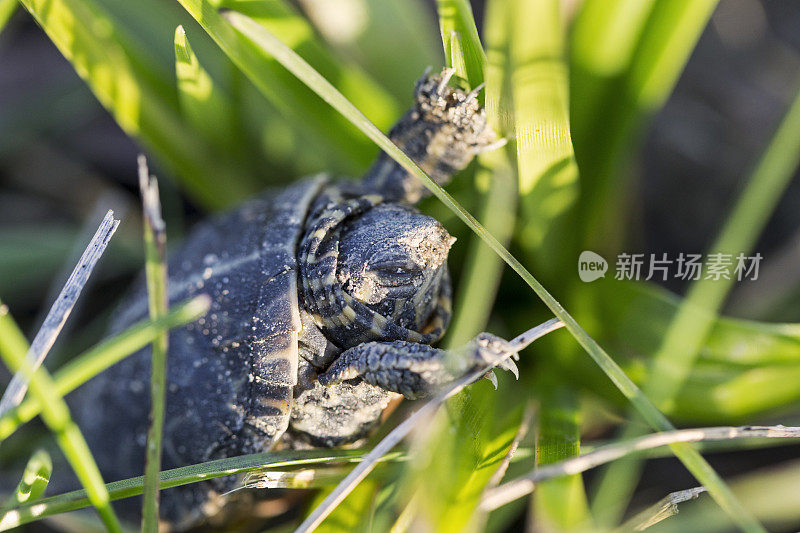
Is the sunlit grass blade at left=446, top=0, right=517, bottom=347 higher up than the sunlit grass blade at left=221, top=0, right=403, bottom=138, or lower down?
lower down

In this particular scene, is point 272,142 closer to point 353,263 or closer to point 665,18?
point 353,263

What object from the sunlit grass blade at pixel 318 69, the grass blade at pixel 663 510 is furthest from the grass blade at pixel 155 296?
the grass blade at pixel 663 510

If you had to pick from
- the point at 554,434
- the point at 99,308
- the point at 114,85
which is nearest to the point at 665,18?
the point at 554,434

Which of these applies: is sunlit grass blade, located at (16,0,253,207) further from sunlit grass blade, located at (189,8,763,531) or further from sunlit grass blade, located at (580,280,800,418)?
sunlit grass blade, located at (580,280,800,418)

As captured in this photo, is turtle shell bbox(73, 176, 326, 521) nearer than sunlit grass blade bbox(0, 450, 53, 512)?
No

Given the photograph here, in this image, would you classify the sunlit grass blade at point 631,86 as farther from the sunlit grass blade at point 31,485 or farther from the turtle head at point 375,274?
the sunlit grass blade at point 31,485

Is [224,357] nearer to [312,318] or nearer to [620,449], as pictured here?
[312,318]

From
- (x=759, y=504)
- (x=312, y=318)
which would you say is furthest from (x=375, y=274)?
(x=759, y=504)

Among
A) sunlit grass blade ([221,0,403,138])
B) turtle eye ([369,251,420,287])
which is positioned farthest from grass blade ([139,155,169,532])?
sunlit grass blade ([221,0,403,138])
